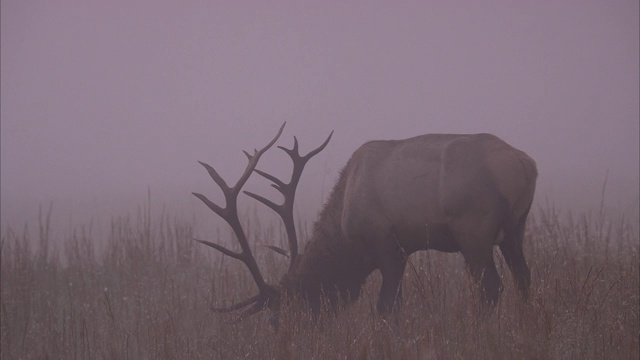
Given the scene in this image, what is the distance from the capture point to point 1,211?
17891 mm

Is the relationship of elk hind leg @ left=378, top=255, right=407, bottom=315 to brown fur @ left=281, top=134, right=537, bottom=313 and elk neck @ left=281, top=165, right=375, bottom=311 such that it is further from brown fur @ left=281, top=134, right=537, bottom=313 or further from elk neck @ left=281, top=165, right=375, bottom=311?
elk neck @ left=281, top=165, right=375, bottom=311

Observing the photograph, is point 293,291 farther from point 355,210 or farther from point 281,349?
point 281,349

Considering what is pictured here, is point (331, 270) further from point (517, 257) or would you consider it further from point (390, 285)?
A: point (517, 257)

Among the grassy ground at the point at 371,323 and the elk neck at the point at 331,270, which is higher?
the elk neck at the point at 331,270

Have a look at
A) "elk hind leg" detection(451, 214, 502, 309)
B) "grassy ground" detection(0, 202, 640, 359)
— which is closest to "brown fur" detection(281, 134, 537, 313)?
"elk hind leg" detection(451, 214, 502, 309)

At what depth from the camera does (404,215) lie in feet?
14.7

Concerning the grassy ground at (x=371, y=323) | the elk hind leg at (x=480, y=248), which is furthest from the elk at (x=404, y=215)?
the grassy ground at (x=371, y=323)

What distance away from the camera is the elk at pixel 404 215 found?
13.5ft

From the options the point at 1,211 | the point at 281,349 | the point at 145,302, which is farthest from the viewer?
the point at 1,211

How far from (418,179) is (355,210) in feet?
2.00

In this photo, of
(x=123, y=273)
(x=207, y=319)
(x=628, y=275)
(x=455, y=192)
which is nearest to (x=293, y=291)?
(x=207, y=319)

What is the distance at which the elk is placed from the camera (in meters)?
4.11

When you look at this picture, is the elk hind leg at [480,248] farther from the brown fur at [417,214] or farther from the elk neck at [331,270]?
the elk neck at [331,270]

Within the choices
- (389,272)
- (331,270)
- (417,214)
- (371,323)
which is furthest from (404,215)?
(371,323)
